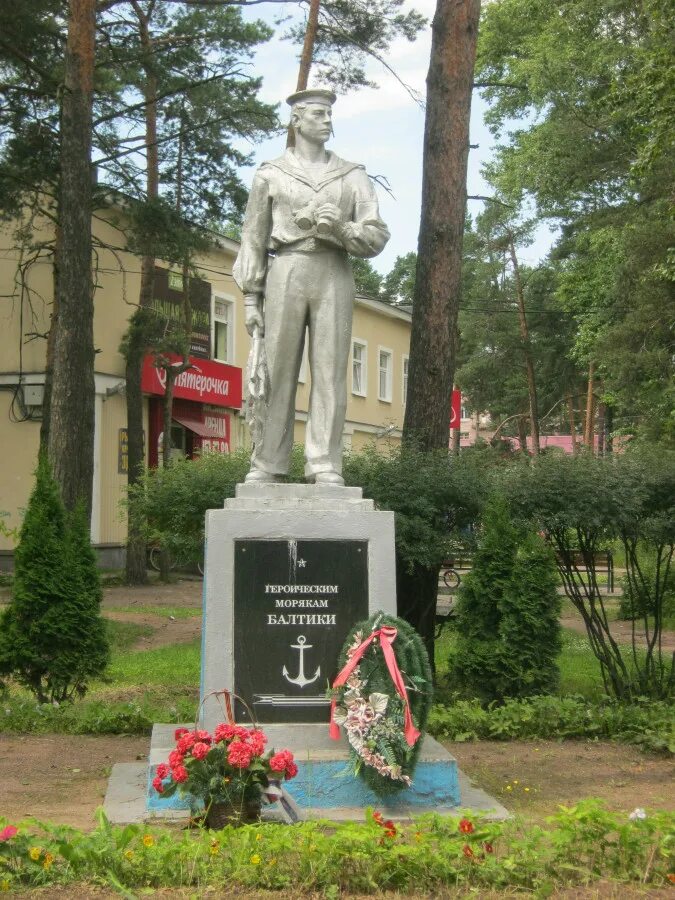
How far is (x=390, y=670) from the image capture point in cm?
573

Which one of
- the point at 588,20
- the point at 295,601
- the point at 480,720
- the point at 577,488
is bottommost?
the point at 480,720

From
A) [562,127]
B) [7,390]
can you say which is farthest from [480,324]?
[7,390]

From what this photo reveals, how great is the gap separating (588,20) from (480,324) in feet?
94.0

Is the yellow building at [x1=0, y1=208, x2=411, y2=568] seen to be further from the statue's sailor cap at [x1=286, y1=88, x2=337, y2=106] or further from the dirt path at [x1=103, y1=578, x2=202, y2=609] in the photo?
the statue's sailor cap at [x1=286, y1=88, x2=337, y2=106]

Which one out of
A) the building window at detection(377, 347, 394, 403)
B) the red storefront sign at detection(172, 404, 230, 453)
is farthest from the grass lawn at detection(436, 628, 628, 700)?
the building window at detection(377, 347, 394, 403)

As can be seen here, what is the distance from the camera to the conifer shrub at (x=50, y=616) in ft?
29.8

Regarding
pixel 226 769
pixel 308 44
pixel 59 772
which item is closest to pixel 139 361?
pixel 308 44

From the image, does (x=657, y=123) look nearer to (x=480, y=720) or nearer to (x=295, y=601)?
(x=480, y=720)

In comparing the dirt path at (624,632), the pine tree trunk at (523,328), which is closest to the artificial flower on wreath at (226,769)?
the dirt path at (624,632)

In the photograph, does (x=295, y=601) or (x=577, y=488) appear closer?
(x=295, y=601)

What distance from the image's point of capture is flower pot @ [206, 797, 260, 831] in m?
5.16

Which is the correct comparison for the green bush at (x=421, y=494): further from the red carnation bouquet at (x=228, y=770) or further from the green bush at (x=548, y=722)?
the red carnation bouquet at (x=228, y=770)

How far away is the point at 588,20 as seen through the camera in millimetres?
22406

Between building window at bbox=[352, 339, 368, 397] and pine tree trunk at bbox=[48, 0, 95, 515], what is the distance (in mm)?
21319
